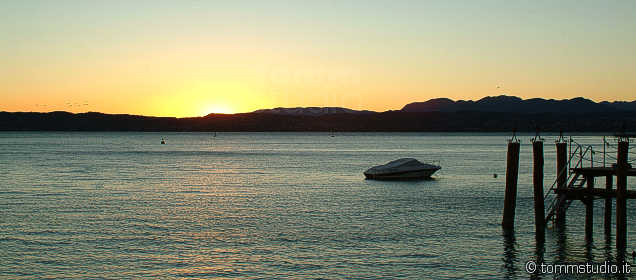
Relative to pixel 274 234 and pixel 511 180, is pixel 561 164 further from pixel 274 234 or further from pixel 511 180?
pixel 274 234

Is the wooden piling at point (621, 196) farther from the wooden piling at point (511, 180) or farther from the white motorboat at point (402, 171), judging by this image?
the white motorboat at point (402, 171)

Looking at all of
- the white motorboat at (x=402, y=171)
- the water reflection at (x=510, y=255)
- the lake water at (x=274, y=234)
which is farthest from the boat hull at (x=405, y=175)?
the water reflection at (x=510, y=255)

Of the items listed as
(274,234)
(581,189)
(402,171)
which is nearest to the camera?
(581,189)

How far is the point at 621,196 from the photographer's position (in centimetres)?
2589

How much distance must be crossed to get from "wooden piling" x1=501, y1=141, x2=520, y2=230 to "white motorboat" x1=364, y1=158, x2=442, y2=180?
31815 mm

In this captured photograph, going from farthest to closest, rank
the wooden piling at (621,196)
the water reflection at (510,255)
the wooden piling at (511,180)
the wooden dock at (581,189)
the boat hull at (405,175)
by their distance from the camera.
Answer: the boat hull at (405,175), the wooden piling at (511,180), the wooden dock at (581,189), the wooden piling at (621,196), the water reflection at (510,255)

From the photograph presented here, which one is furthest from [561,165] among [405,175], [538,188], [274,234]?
[405,175]

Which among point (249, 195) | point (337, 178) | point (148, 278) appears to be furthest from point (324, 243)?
point (337, 178)

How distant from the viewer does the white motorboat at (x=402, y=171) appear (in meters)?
63.8

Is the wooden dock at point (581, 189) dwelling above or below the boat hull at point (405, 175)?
above

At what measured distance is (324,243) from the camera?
95.7ft

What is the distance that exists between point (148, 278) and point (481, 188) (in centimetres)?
3756

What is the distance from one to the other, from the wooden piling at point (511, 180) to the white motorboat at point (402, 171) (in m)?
31.8

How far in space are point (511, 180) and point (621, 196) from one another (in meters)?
5.15
